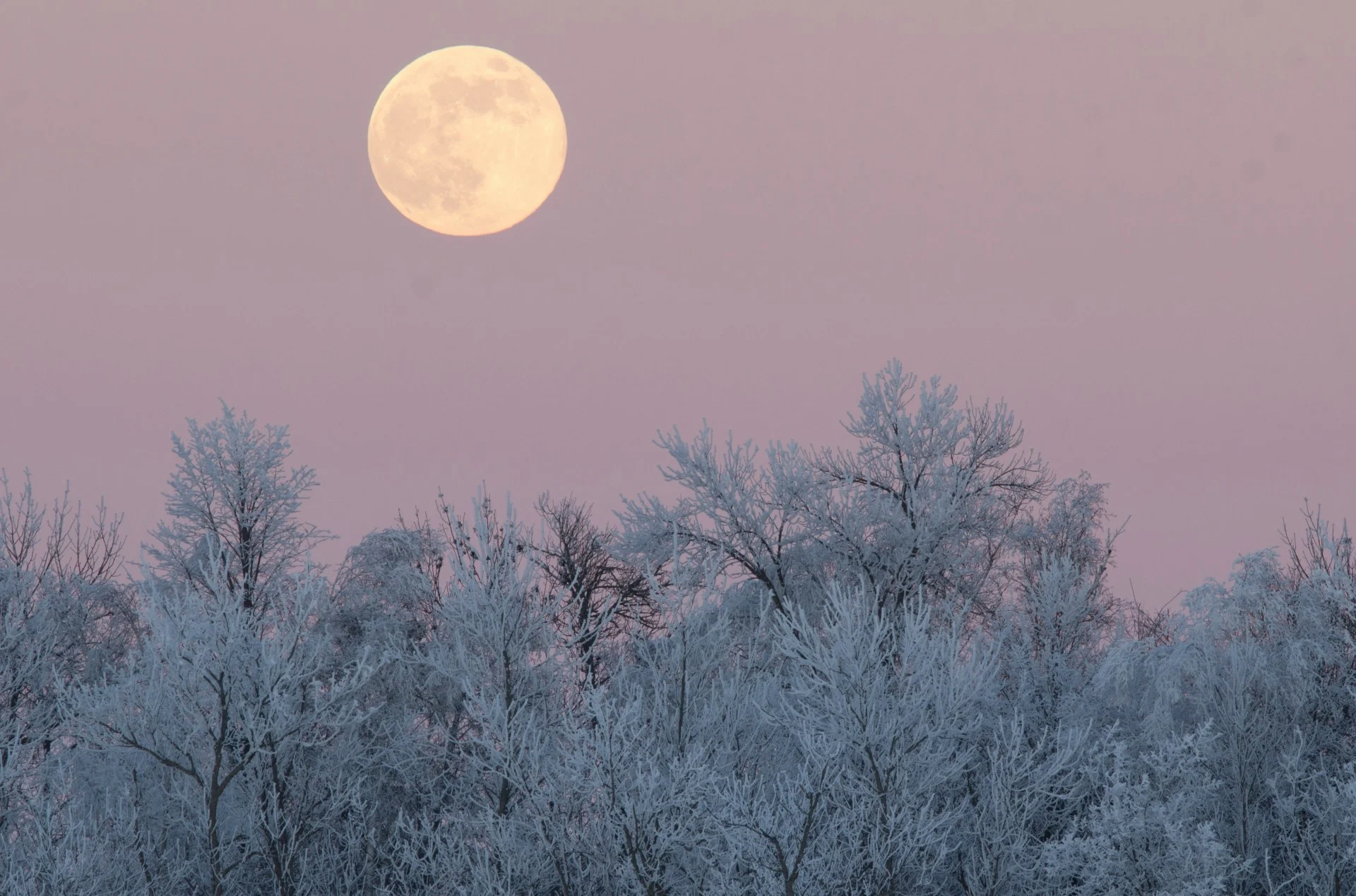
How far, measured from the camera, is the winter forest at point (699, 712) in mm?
16203

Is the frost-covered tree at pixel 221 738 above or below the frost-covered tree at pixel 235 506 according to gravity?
below

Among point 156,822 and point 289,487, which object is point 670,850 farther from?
point 289,487

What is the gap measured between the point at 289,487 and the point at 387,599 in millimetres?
2926

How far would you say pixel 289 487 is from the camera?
26266mm

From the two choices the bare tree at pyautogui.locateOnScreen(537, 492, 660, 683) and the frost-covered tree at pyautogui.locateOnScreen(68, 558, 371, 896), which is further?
the bare tree at pyautogui.locateOnScreen(537, 492, 660, 683)

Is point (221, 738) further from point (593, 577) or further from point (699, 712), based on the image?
point (593, 577)

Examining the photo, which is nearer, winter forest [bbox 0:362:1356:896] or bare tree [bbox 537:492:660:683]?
winter forest [bbox 0:362:1356:896]

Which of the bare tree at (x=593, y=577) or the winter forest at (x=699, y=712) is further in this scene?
the bare tree at (x=593, y=577)

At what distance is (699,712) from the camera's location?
19.5m

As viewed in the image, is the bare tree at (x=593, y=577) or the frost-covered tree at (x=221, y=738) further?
the bare tree at (x=593, y=577)

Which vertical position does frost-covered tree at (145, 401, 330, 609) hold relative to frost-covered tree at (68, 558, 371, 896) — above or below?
above

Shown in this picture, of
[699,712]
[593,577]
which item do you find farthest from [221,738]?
[593,577]

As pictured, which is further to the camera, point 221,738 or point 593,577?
point 593,577

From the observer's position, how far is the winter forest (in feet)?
53.2
